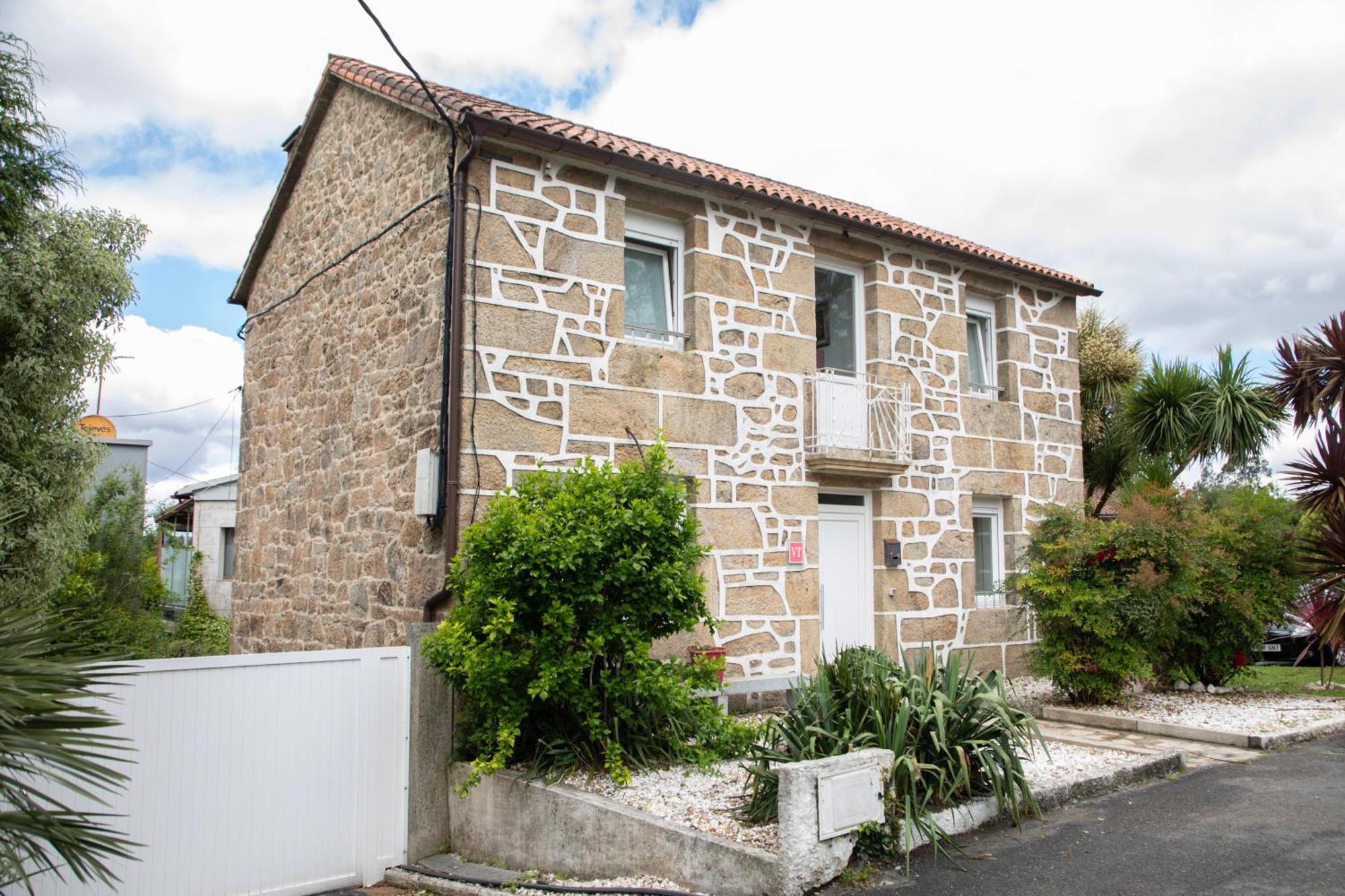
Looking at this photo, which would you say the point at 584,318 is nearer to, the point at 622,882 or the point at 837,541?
the point at 837,541

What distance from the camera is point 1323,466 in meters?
11.9

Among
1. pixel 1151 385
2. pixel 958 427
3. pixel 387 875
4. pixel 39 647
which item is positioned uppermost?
pixel 1151 385

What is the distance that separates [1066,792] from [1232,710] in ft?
14.7

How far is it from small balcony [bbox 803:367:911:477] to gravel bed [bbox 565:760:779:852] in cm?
403

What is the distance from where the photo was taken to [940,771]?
227 inches

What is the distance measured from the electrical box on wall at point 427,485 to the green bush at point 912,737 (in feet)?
11.1

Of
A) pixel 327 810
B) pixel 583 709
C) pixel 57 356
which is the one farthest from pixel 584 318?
pixel 57 356

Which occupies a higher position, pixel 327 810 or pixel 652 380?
pixel 652 380

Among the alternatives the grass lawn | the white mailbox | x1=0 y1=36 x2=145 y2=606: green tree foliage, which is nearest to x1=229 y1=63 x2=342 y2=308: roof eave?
x1=0 y1=36 x2=145 y2=606: green tree foliage

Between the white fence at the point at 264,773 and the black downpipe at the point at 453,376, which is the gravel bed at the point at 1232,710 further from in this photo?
the white fence at the point at 264,773

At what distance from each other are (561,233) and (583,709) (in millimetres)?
4337

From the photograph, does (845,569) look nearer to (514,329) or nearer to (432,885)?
(514,329)

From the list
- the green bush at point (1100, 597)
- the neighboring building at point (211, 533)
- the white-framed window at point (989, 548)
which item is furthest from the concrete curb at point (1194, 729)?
the neighboring building at point (211, 533)

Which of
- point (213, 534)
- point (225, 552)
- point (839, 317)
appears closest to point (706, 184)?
point (839, 317)
